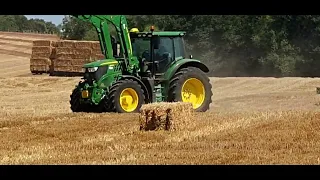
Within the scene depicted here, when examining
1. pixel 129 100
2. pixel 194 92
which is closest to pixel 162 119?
pixel 129 100

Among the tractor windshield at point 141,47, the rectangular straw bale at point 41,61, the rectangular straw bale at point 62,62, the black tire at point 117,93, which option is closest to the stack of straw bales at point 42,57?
the rectangular straw bale at point 41,61

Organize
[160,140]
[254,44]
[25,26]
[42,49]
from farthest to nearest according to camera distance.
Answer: [25,26], [254,44], [42,49], [160,140]

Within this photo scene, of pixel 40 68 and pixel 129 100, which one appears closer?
pixel 129 100

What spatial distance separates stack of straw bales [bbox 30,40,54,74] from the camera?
115 ft

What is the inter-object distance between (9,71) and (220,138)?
3362 cm

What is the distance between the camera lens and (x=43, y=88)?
28.2 m

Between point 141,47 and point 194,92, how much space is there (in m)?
1.78

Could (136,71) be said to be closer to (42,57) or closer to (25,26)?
(42,57)

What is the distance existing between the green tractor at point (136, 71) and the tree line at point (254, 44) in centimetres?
2658

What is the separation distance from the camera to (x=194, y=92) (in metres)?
14.9

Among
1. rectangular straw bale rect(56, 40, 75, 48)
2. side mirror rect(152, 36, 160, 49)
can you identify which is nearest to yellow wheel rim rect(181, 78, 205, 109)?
side mirror rect(152, 36, 160, 49)

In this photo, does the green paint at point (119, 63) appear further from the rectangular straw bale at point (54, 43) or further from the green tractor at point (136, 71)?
the rectangular straw bale at point (54, 43)
